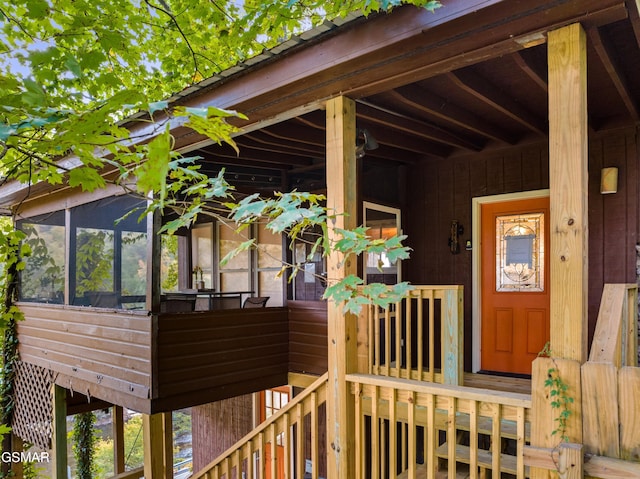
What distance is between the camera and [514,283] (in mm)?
4734

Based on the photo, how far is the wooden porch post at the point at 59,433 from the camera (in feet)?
18.8

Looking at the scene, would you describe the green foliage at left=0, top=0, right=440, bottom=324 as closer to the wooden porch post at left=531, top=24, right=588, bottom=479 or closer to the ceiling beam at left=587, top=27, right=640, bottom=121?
the wooden porch post at left=531, top=24, right=588, bottom=479

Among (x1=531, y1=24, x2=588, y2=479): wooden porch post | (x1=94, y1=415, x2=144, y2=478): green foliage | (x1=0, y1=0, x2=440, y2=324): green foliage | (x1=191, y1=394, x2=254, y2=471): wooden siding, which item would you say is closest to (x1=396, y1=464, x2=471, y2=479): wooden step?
(x1=531, y1=24, x2=588, y2=479): wooden porch post

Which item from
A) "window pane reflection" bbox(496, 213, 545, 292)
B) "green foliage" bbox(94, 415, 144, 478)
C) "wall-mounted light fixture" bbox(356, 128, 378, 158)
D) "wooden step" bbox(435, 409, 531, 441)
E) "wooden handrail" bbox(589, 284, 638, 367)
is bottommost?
"green foliage" bbox(94, 415, 144, 478)

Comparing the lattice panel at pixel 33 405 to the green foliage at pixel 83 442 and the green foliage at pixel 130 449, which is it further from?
the green foliage at pixel 130 449

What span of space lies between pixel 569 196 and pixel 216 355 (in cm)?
372

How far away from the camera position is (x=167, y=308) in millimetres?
5254

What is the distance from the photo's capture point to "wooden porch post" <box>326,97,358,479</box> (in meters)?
2.77

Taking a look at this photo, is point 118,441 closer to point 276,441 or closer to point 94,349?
point 94,349

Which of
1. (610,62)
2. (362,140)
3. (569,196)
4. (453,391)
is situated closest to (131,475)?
(362,140)

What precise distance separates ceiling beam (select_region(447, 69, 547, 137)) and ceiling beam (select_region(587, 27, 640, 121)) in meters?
0.68

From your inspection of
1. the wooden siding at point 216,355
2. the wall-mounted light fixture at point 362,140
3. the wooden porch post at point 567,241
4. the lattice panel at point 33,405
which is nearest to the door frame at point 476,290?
the wall-mounted light fixture at point 362,140

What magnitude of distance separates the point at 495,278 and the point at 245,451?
299 centimetres

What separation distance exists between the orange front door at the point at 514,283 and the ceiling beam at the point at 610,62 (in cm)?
141
